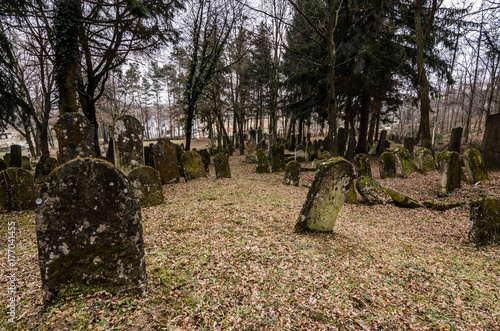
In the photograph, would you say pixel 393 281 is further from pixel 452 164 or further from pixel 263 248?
pixel 452 164

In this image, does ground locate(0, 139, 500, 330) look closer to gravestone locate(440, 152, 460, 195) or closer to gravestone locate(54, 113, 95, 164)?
gravestone locate(440, 152, 460, 195)

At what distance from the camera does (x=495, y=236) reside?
426 centimetres

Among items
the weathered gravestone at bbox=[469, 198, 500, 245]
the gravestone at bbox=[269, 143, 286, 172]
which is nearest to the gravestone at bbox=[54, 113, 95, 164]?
the gravestone at bbox=[269, 143, 286, 172]

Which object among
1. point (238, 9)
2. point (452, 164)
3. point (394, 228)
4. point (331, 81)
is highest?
point (238, 9)

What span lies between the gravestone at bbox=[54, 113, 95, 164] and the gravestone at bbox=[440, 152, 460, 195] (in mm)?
12177

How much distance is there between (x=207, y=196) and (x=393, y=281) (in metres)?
5.16

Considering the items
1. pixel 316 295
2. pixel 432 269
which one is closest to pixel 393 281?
pixel 432 269

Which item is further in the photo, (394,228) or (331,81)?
(331,81)

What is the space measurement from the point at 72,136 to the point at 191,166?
4.23 metres

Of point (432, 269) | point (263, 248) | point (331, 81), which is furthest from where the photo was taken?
point (331, 81)

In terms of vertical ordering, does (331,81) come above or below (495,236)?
above

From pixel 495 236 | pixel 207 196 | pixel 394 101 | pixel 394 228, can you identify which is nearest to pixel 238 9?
pixel 394 101

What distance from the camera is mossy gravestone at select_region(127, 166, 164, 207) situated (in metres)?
6.01

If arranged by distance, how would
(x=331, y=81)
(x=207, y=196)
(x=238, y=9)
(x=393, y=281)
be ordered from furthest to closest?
(x=238, y=9) < (x=331, y=81) < (x=207, y=196) < (x=393, y=281)
